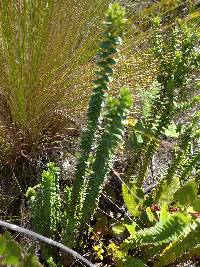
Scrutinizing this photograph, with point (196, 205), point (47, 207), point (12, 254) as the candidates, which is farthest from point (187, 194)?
point (12, 254)

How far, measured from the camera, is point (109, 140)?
3.61 ft

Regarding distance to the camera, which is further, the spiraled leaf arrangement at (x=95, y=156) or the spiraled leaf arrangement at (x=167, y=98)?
the spiraled leaf arrangement at (x=167, y=98)

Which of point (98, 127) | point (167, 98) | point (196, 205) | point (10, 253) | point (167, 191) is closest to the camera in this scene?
point (10, 253)

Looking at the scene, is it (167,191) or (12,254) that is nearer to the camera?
(12,254)

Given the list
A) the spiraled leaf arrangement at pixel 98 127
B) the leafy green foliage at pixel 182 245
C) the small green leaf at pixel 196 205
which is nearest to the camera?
the spiraled leaf arrangement at pixel 98 127

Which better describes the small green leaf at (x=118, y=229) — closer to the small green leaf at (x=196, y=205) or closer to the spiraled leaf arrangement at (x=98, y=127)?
the spiraled leaf arrangement at (x=98, y=127)

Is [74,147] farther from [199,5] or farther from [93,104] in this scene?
[199,5]

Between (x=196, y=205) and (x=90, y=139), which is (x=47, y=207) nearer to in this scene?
(x=90, y=139)

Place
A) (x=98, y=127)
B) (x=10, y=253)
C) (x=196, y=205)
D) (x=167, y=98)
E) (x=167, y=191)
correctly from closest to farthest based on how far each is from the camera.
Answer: (x=10, y=253)
(x=98, y=127)
(x=196, y=205)
(x=167, y=98)
(x=167, y=191)

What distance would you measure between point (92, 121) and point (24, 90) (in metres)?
0.54

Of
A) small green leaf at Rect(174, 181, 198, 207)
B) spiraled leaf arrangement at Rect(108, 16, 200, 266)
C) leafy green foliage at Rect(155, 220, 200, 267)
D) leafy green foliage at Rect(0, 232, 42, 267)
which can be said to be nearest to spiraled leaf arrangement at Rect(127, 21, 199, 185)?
spiraled leaf arrangement at Rect(108, 16, 200, 266)

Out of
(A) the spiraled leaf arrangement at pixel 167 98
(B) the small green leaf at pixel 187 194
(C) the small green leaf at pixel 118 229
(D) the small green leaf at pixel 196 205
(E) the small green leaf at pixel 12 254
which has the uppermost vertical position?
(A) the spiraled leaf arrangement at pixel 167 98

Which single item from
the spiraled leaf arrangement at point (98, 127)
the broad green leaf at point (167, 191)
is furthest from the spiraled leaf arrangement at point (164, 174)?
the spiraled leaf arrangement at point (98, 127)

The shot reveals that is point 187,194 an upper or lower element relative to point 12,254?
upper
